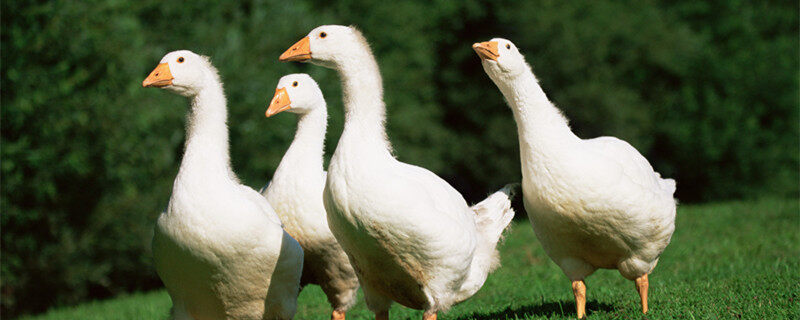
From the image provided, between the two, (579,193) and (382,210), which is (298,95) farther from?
(579,193)

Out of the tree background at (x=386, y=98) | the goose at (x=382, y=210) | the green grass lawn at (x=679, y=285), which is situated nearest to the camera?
the goose at (x=382, y=210)

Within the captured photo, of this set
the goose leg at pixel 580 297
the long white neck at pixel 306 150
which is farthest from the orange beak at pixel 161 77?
the goose leg at pixel 580 297

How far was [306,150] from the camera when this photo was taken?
6910 millimetres

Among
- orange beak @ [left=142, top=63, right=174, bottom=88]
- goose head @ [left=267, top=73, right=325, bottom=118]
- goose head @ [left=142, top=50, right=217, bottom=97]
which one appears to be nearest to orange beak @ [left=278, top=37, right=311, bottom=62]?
goose head @ [left=142, top=50, right=217, bottom=97]

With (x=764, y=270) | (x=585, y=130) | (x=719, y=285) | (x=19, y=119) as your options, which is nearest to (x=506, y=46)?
(x=719, y=285)

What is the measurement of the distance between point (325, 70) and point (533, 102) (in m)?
15.2

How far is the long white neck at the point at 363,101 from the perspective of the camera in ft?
17.4

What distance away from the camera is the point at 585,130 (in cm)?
2656

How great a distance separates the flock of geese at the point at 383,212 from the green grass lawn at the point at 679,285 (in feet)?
2.06

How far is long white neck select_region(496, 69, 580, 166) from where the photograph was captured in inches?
226

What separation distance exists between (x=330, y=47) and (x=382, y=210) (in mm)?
1246

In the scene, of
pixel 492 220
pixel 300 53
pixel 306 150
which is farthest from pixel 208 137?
pixel 492 220

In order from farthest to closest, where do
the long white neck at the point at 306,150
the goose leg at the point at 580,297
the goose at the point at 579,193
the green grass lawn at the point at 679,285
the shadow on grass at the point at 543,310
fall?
the long white neck at the point at 306,150 → the shadow on grass at the point at 543,310 → the green grass lawn at the point at 679,285 → the goose leg at the point at 580,297 → the goose at the point at 579,193

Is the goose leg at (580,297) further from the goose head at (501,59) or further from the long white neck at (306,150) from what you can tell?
the long white neck at (306,150)
